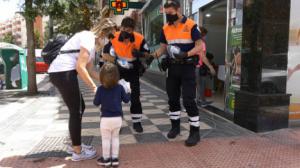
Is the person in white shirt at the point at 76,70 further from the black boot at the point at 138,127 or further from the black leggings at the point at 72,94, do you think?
the black boot at the point at 138,127

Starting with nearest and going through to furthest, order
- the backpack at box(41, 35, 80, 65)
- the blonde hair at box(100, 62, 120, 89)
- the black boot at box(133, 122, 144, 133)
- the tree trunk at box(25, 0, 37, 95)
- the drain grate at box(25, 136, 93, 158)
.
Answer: the blonde hair at box(100, 62, 120, 89) → the backpack at box(41, 35, 80, 65) → the drain grate at box(25, 136, 93, 158) → the black boot at box(133, 122, 144, 133) → the tree trunk at box(25, 0, 37, 95)

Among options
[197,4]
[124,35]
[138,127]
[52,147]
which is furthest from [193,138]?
[197,4]

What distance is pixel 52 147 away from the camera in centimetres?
421

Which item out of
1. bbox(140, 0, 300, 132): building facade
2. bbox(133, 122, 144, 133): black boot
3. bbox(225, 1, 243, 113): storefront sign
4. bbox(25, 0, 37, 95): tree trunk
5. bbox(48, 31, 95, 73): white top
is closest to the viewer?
bbox(48, 31, 95, 73): white top

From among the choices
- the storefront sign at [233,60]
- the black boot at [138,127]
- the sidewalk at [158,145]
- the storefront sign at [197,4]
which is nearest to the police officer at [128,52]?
the black boot at [138,127]

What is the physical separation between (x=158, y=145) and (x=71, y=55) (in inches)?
67.0

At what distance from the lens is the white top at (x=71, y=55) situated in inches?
139

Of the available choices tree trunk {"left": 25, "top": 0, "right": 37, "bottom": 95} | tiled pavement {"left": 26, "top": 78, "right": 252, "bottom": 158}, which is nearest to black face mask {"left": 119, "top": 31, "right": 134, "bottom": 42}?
tiled pavement {"left": 26, "top": 78, "right": 252, "bottom": 158}

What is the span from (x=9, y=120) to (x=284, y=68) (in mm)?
5059

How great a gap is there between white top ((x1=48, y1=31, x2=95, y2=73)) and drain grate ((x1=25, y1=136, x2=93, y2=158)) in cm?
111

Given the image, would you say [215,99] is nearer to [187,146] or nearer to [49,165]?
[187,146]

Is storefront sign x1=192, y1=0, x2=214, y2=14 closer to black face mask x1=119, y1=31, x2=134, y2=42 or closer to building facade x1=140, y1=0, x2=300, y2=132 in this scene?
building facade x1=140, y1=0, x2=300, y2=132

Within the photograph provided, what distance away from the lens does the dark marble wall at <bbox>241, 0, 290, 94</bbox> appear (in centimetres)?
462

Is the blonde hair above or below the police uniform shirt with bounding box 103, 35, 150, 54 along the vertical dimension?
below
